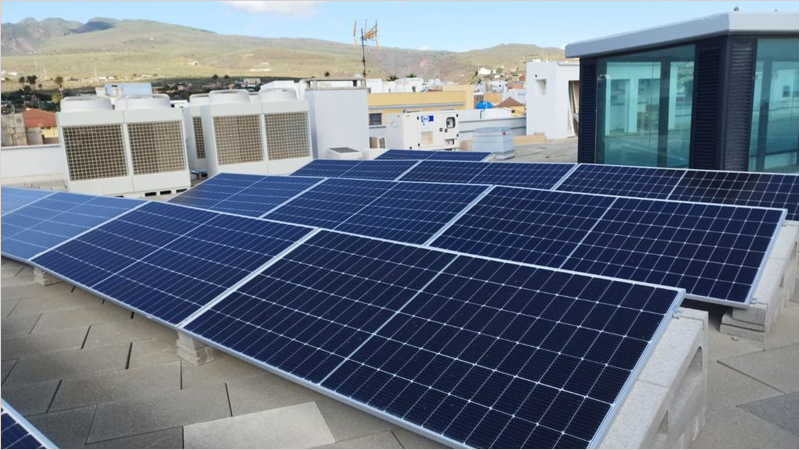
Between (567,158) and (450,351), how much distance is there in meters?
32.7

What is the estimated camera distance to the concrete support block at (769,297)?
9.35 metres

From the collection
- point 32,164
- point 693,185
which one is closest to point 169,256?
point 693,185

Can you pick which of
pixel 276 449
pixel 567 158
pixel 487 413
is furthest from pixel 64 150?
pixel 567 158

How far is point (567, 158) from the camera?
3750 cm

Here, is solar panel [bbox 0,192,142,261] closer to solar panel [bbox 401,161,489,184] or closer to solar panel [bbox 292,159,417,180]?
solar panel [bbox 292,159,417,180]

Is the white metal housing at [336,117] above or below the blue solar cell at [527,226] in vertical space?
above

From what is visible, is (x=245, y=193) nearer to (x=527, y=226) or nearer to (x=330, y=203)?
(x=330, y=203)

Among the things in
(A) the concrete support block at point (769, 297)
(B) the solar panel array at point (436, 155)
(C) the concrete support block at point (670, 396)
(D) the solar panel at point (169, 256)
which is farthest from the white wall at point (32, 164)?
(C) the concrete support block at point (670, 396)

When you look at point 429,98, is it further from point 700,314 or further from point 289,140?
point 700,314

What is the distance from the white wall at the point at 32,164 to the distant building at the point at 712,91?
2737 cm

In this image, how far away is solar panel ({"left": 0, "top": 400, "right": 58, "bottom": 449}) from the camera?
4.90 metres

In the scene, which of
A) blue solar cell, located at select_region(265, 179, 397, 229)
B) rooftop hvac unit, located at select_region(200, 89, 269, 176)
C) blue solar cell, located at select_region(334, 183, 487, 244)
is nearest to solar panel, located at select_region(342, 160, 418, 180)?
blue solar cell, located at select_region(265, 179, 397, 229)

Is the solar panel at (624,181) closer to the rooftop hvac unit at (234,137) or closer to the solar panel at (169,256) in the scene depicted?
the solar panel at (169,256)

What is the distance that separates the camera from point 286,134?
29.2 m
